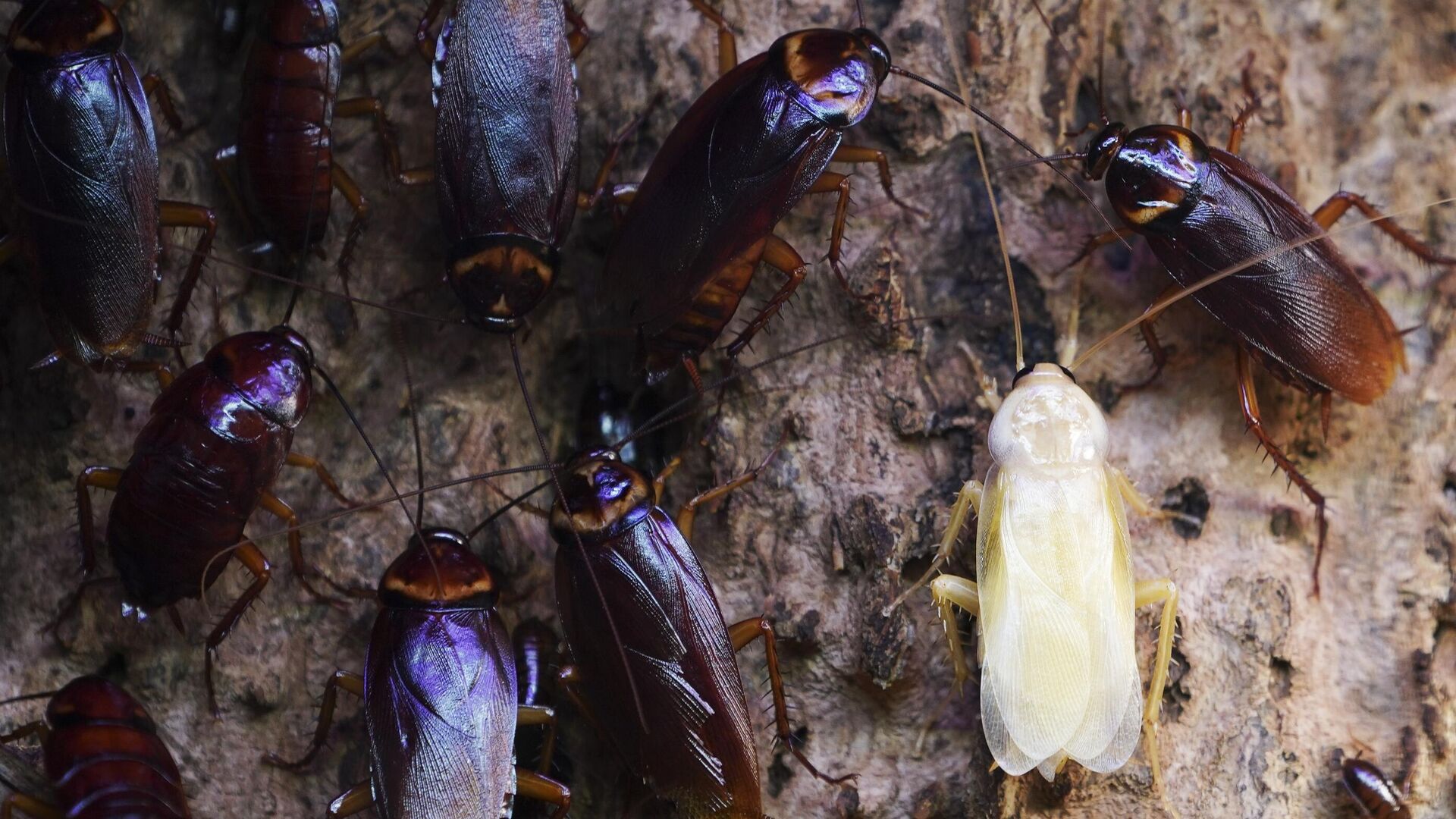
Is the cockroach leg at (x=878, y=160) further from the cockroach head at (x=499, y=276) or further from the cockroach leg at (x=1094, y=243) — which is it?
the cockroach head at (x=499, y=276)

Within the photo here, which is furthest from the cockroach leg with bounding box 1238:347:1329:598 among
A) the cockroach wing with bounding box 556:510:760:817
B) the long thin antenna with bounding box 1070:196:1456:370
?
the cockroach wing with bounding box 556:510:760:817

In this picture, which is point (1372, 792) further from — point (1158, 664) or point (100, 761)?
point (100, 761)

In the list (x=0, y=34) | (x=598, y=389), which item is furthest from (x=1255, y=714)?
(x=0, y=34)

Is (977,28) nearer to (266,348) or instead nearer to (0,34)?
(266,348)

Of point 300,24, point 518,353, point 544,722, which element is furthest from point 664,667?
point 300,24

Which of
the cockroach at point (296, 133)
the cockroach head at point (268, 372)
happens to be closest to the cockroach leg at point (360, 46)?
the cockroach at point (296, 133)

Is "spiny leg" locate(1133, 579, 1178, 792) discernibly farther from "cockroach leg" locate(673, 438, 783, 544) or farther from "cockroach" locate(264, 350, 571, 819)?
"cockroach" locate(264, 350, 571, 819)
